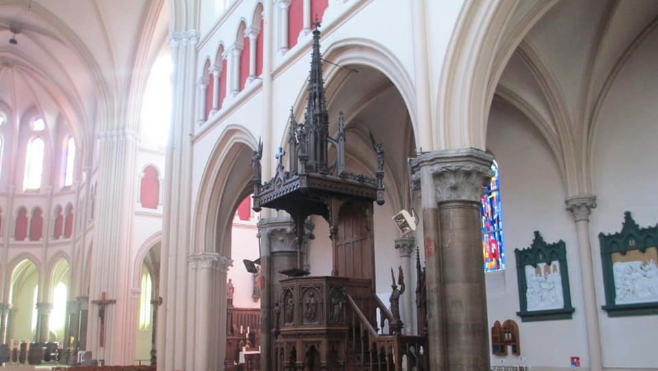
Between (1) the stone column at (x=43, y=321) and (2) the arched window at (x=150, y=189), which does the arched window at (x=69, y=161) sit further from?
(2) the arched window at (x=150, y=189)

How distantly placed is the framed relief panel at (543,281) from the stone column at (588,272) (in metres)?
0.43

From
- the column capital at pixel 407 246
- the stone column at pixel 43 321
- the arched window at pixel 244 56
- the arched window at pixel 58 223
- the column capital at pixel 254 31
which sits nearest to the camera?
the column capital at pixel 254 31

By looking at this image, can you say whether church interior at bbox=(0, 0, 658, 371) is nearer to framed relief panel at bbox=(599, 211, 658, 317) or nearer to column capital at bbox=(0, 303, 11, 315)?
framed relief panel at bbox=(599, 211, 658, 317)

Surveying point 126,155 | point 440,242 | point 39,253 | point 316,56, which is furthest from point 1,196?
point 440,242

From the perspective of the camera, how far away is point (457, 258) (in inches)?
329

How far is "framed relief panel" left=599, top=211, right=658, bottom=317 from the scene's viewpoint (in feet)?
36.8

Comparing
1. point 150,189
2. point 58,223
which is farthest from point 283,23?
point 58,223

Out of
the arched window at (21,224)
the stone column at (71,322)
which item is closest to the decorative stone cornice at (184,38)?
the stone column at (71,322)

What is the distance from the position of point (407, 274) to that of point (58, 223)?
2307 cm

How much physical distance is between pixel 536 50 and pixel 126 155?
17.5m

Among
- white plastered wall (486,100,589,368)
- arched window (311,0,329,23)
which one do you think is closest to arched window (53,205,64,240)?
arched window (311,0,329,23)

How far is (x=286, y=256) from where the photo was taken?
472 inches

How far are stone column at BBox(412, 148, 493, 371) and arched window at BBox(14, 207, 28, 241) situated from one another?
1163 inches

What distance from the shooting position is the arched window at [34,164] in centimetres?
3431
